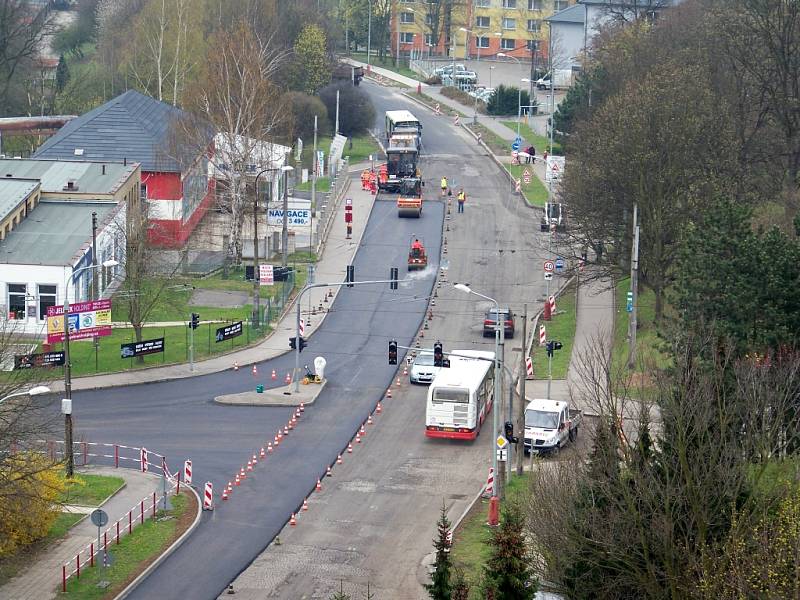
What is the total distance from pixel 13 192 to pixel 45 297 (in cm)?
792

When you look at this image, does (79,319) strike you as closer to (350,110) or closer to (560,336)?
(560,336)

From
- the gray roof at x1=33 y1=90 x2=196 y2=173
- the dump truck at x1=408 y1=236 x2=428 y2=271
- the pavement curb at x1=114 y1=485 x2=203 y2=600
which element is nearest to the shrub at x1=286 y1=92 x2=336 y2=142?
the gray roof at x1=33 y1=90 x2=196 y2=173

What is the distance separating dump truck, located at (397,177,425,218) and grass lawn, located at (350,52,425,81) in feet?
191

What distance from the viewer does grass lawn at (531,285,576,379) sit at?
2356 inches

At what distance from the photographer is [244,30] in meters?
87.6

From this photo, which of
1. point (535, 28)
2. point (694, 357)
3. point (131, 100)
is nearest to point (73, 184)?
point (131, 100)

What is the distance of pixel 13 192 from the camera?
2783 inches

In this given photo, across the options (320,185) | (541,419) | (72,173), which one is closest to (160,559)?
(541,419)

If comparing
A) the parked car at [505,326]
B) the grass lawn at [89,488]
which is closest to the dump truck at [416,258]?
the parked car at [505,326]

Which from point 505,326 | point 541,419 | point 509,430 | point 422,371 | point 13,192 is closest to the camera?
point 509,430

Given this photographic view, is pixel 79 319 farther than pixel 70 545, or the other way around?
pixel 79 319

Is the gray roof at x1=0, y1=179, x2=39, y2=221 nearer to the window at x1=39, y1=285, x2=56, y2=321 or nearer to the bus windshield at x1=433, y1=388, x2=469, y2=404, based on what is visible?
the window at x1=39, y1=285, x2=56, y2=321

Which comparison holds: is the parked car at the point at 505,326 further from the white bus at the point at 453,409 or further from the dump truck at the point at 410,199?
the dump truck at the point at 410,199

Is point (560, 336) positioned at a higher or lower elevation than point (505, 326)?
lower
